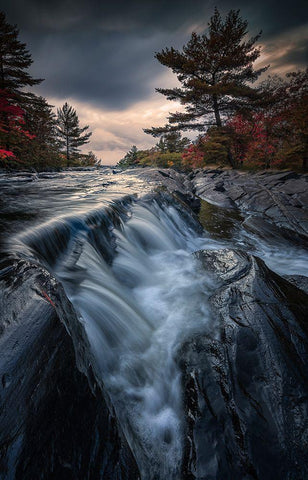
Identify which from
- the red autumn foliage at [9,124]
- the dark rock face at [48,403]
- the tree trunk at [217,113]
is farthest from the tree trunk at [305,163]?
the red autumn foliage at [9,124]

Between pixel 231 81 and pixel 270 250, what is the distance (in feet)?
55.3

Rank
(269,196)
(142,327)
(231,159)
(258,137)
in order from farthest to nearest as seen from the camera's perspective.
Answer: (231,159) < (258,137) < (269,196) < (142,327)

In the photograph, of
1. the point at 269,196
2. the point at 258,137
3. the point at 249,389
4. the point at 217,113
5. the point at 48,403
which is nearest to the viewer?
the point at 48,403

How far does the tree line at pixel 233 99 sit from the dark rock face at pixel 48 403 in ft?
49.3

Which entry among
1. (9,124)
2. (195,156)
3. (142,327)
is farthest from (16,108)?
(142,327)

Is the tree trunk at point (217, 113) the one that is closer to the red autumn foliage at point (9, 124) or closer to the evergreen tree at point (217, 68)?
the evergreen tree at point (217, 68)

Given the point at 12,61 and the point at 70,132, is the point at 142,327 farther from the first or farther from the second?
the point at 70,132

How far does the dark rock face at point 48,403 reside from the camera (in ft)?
2.61

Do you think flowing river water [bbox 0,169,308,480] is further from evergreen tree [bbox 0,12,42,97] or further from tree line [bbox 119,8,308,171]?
evergreen tree [bbox 0,12,42,97]

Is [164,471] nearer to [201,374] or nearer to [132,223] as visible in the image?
[201,374]

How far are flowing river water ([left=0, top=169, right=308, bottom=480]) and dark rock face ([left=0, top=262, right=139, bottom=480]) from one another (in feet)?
1.37

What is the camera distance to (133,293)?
3.08 m

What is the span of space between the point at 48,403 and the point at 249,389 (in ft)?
4.35

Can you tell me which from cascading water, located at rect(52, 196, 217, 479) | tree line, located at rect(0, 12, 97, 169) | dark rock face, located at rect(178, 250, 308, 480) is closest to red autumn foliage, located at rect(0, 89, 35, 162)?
tree line, located at rect(0, 12, 97, 169)
